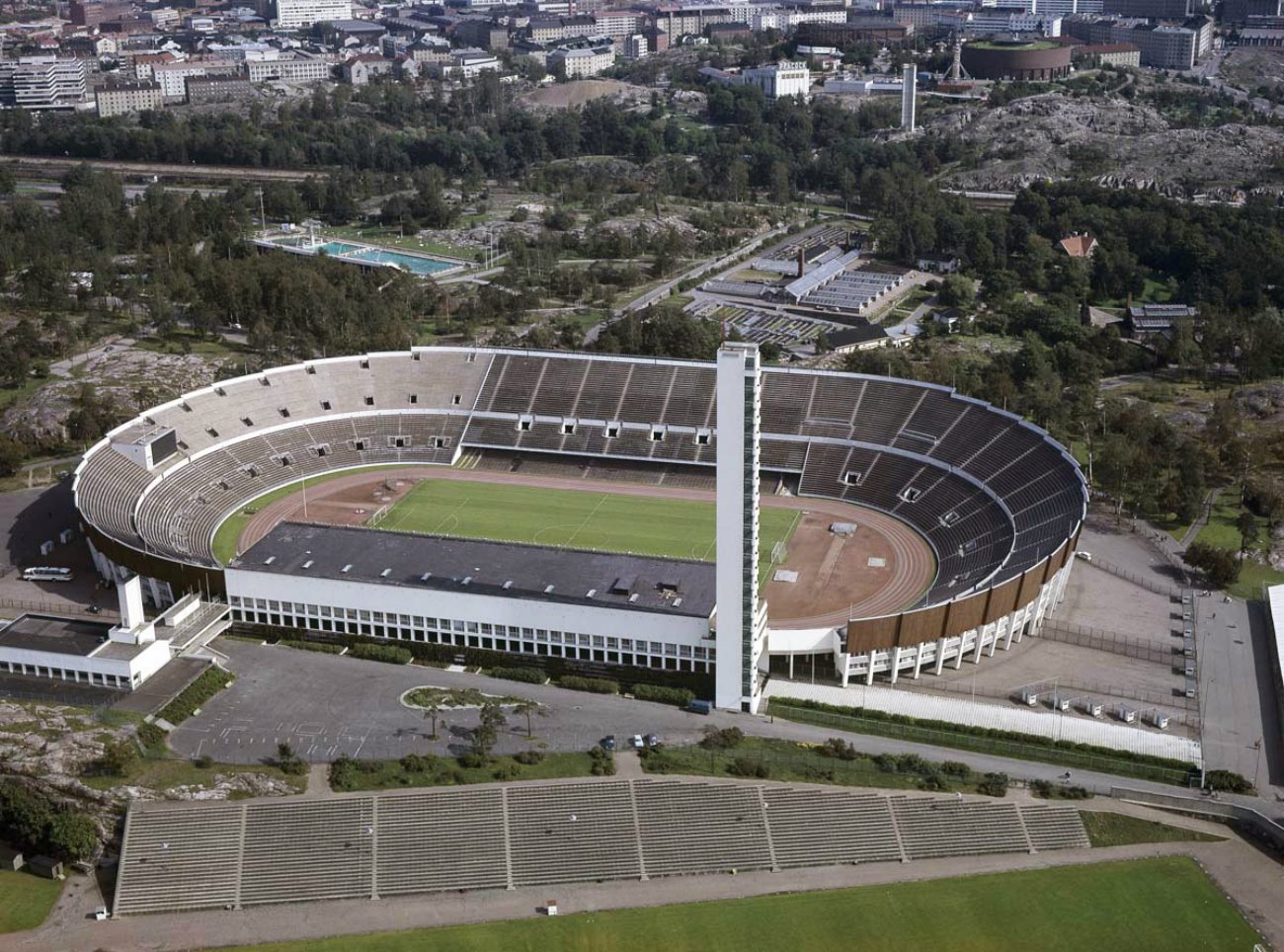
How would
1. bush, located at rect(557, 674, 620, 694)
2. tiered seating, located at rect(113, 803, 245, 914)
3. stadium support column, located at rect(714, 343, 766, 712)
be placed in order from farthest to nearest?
bush, located at rect(557, 674, 620, 694), stadium support column, located at rect(714, 343, 766, 712), tiered seating, located at rect(113, 803, 245, 914)

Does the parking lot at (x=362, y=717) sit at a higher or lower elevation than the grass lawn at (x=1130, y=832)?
higher

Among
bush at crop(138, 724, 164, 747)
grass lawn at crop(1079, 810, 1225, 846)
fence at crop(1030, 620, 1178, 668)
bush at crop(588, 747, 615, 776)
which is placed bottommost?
grass lawn at crop(1079, 810, 1225, 846)

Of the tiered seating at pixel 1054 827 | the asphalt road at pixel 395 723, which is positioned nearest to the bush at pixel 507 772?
the asphalt road at pixel 395 723

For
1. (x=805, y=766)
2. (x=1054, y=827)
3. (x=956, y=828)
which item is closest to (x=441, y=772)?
(x=805, y=766)

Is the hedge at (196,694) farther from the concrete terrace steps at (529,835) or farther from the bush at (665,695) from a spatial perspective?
the bush at (665,695)

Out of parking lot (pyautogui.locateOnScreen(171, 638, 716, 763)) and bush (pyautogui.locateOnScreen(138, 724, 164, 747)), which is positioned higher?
bush (pyautogui.locateOnScreen(138, 724, 164, 747))

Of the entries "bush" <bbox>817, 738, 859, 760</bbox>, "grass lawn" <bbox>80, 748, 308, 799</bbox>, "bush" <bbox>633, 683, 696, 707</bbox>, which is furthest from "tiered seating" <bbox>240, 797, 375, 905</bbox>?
"bush" <bbox>817, 738, 859, 760</bbox>

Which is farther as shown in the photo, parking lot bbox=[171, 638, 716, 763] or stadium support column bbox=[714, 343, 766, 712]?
stadium support column bbox=[714, 343, 766, 712]

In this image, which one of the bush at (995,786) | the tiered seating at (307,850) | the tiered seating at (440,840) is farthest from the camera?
the bush at (995,786)

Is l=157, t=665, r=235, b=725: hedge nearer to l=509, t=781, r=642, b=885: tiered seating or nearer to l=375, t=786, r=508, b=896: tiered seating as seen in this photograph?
l=375, t=786, r=508, b=896: tiered seating
